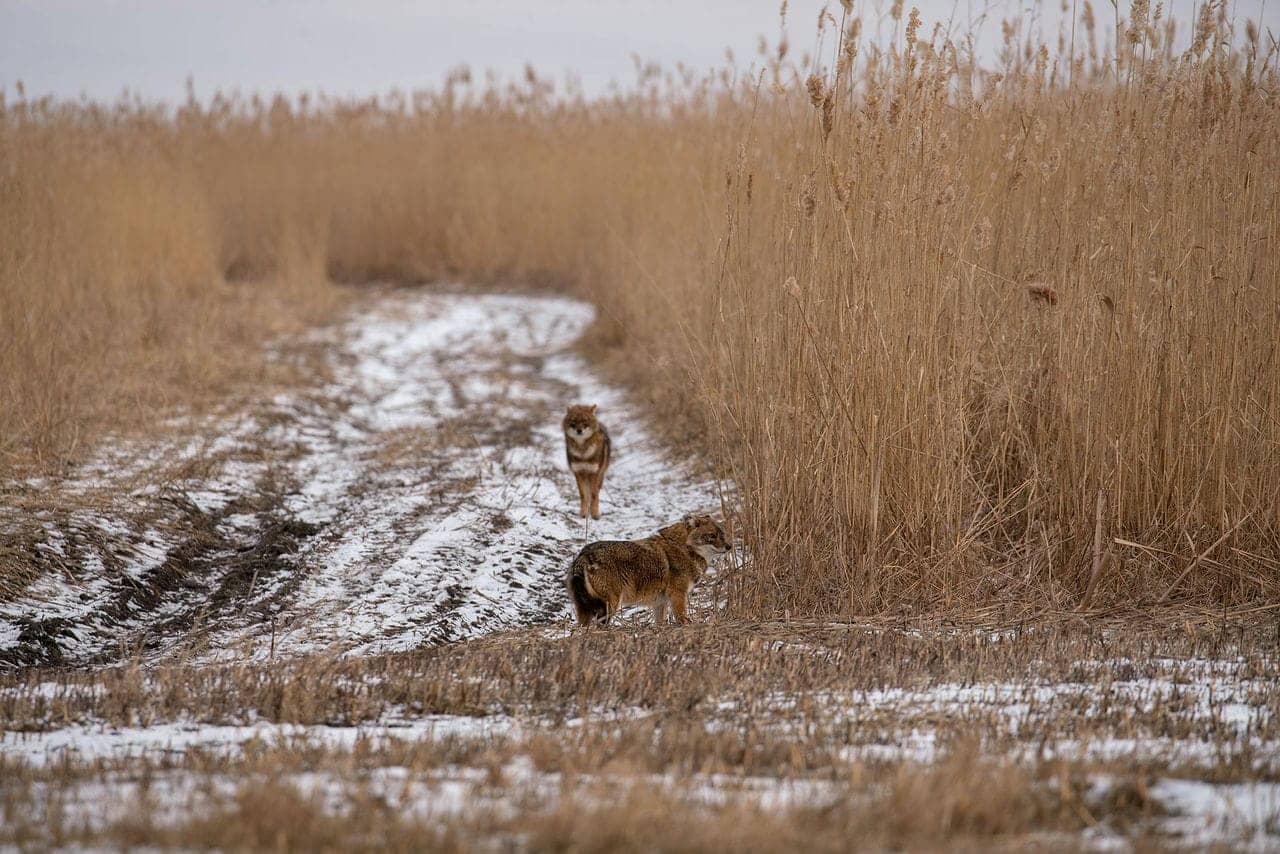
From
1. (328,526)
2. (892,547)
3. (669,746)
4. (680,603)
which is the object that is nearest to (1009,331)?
(892,547)

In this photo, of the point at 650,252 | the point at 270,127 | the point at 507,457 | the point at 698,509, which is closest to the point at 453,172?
the point at 270,127

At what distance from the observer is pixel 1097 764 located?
2.88 metres

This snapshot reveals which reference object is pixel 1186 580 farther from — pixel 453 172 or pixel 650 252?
pixel 453 172

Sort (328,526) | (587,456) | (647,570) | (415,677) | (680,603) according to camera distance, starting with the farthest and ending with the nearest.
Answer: (587,456) < (328,526) < (680,603) < (647,570) < (415,677)

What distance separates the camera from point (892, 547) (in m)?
4.78

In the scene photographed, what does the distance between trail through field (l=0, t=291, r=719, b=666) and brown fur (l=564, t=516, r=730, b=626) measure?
0.40m

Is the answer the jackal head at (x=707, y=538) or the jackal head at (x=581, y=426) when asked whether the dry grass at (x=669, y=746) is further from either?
the jackal head at (x=581, y=426)

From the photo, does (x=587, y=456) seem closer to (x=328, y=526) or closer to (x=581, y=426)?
(x=581, y=426)

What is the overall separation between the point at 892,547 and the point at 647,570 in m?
0.97

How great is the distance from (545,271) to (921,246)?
40.6ft

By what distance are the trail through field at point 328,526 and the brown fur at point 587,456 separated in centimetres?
12

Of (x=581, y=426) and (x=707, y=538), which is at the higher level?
(x=581, y=426)

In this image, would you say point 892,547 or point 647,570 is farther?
point 647,570

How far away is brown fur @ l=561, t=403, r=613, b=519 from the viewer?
6.72 meters
